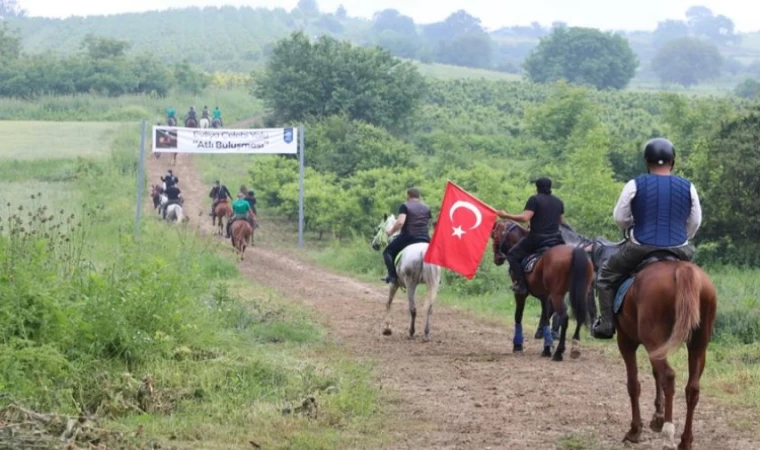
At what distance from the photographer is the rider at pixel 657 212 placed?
356 inches

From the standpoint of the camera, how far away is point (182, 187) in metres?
44.9

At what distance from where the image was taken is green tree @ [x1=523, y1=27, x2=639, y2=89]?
10831cm

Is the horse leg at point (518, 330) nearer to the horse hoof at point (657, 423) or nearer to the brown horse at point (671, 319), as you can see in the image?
the horse hoof at point (657, 423)

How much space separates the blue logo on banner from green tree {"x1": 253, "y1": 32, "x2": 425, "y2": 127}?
20.0m

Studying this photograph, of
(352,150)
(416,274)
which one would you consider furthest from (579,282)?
(352,150)

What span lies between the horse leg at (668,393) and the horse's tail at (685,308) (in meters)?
0.16

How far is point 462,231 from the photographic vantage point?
15016 millimetres

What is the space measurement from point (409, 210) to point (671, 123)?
28022 mm

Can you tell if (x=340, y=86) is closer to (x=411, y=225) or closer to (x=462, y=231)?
(x=411, y=225)

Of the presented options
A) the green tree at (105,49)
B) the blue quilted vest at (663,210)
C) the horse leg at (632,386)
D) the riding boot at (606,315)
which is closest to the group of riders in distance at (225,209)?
the riding boot at (606,315)

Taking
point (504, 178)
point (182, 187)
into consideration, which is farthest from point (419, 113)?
point (504, 178)

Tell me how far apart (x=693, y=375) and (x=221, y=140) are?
23.0 meters

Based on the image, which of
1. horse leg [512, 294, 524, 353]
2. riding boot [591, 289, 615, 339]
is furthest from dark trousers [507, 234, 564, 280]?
riding boot [591, 289, 615, 339]

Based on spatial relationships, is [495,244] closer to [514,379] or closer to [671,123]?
[514,379]
